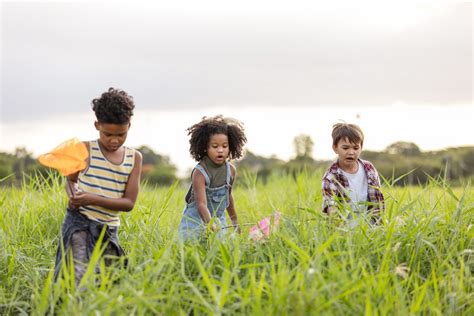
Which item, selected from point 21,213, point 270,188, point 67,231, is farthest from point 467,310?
point 270,188

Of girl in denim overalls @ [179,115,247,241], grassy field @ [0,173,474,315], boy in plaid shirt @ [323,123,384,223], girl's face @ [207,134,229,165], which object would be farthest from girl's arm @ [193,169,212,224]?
boy in plaid shirt @ [323,123,384,223]

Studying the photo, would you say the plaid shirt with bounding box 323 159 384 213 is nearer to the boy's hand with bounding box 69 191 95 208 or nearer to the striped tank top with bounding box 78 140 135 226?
the striped tank top with bounding box 78 140 135 226

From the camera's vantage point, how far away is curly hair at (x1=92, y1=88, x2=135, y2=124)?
3.93m

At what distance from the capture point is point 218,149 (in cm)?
486

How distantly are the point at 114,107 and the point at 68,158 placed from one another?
0.43 m

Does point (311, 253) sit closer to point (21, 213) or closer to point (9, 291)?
point (9, 291)

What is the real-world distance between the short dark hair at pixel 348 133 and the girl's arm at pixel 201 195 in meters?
1.01

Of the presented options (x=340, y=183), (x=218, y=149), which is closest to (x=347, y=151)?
(x=340, y=183)

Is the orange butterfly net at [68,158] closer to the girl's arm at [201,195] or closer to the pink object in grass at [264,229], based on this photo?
the girl's arm at [201,195]

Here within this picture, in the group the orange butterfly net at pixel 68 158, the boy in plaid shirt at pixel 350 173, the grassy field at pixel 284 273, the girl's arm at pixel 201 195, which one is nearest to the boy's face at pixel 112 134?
the orange butterfly net at pixel 68 158

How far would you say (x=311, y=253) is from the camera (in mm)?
3967

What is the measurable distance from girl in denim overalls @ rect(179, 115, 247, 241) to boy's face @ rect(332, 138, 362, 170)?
702 millimetres

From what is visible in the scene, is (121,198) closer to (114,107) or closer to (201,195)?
(114,107)

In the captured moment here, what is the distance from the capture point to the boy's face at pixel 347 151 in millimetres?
4906
